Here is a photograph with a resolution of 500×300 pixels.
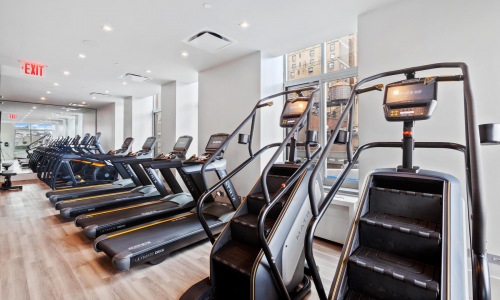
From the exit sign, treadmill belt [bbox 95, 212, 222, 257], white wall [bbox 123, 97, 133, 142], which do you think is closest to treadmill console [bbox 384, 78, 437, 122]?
treadmill belt [bbox 95, 212, 222, 257]

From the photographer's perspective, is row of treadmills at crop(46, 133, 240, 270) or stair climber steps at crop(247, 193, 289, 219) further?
row of treadmills at crop(46, 133, 240, 270)

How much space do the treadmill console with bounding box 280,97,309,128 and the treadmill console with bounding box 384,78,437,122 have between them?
1.04 meters

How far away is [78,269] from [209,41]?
12.0ft

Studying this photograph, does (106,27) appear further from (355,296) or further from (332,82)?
(355,296)

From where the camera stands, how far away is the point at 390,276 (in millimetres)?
1399

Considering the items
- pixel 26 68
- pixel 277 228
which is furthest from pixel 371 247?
pixel 26 68

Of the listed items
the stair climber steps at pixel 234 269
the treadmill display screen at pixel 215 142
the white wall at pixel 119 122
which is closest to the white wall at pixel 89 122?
the white wall at pixel 119 122

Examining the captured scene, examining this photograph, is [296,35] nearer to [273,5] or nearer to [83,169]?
[273,5]

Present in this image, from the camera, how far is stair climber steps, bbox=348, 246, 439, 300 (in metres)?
1.31

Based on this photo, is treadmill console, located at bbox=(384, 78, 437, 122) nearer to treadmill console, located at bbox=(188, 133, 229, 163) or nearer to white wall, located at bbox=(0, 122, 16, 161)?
treadmill console, located at bbox=(188, 133, 229, 163)

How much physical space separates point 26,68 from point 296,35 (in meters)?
5.56

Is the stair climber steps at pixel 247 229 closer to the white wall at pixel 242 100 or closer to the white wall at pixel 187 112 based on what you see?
the white wall at pixel 242 100

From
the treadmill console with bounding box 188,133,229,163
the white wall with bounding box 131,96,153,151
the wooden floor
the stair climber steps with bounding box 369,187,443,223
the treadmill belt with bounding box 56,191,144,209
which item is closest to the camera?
the stair climber steps with bounding box 369,187,443,223

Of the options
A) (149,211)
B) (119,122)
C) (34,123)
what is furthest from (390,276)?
(34,123)
